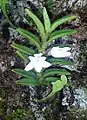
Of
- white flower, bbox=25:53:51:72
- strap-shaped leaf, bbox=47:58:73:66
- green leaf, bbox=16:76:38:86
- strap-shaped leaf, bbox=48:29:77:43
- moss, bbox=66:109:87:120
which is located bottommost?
moss, bbox=66:109:87:120

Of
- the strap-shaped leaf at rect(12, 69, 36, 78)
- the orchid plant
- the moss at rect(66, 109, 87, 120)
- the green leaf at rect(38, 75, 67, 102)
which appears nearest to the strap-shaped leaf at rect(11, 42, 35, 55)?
the orchid plant

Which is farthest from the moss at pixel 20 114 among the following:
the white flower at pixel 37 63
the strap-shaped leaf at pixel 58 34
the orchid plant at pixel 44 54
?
the strap-shaped leaf at pixel 58 34

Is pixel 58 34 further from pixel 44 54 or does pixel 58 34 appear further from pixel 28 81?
pixel 28 81

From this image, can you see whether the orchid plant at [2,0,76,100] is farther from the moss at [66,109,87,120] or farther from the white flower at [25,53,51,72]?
the moss at [66,109,87,120]

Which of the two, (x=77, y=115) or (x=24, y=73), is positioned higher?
(x=24, y=73)

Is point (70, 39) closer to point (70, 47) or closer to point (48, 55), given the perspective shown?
point (70, 47)

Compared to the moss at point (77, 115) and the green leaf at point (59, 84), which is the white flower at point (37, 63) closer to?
the green leaf at point (59, 84)

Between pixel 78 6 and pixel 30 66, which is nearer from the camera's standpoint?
pixel 30 66

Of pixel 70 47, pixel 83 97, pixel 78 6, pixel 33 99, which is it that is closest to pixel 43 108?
pixel 33 99

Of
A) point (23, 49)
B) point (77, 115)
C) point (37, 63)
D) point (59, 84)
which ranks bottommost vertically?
point (77, 115)

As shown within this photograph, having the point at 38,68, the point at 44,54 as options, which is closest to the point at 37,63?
the point at 38,68

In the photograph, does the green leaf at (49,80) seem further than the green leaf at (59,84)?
Yes
